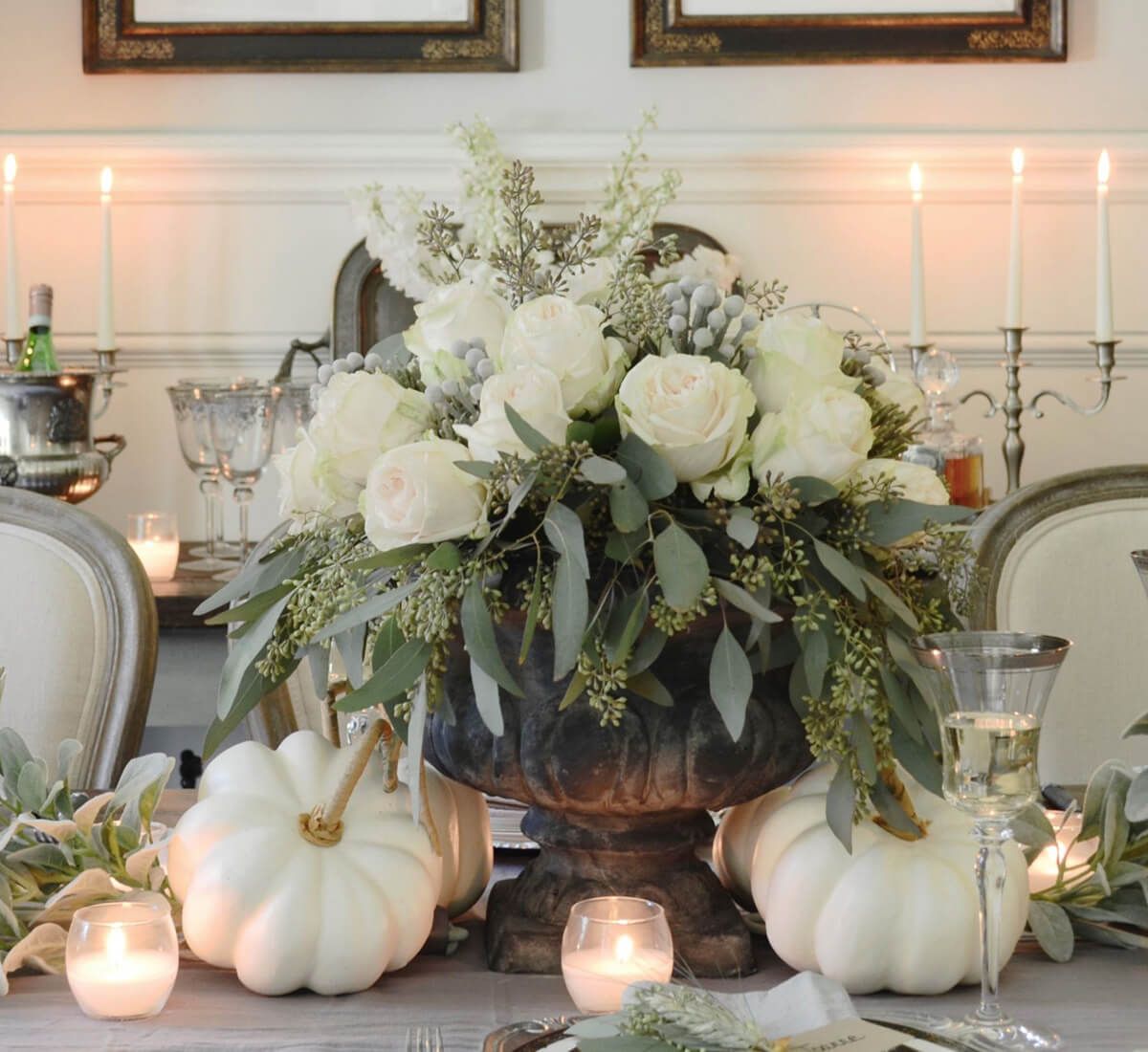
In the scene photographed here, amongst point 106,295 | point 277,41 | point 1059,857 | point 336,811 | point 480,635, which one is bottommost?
point 1059,857

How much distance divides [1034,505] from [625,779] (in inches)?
37.5

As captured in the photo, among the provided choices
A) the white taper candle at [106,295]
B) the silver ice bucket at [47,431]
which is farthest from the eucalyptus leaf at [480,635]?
the white taper candle at [106,295]

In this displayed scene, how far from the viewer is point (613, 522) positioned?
75 centimetres

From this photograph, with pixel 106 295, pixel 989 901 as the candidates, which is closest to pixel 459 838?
pixel 989 901

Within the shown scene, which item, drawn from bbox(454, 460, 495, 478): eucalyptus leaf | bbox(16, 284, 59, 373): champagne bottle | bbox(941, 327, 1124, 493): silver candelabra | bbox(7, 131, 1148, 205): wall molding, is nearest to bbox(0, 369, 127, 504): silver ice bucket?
bbox(16, 284, 59, 373): champagne bottle

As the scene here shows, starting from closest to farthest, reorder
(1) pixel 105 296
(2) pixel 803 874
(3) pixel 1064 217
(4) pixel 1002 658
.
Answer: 1. (4) pixel 1002 658
2. (2) pixel 803 874
3. (1) pixel 105 296
4. (3) pixel 1064 217

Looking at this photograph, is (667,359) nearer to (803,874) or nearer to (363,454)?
(363,454)

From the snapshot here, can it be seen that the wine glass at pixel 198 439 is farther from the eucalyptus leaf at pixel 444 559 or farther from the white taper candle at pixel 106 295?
the eucalyptus leaf at pixel 444 559

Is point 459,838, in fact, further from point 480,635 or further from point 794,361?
point 794,361

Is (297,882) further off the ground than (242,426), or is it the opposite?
(242,426)

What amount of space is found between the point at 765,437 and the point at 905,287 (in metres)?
1.95

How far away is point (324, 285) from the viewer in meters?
2.59

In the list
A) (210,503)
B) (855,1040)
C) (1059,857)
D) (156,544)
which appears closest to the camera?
(855,1040)

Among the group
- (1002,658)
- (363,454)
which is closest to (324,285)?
(363,454)
